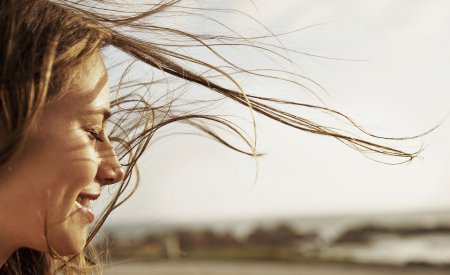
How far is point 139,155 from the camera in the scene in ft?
12.2

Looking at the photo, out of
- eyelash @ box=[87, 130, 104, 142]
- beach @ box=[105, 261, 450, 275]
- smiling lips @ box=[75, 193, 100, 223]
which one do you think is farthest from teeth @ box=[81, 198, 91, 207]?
beach @ box=[105, 261, 450, 275]

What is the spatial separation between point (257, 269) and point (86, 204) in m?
11.0

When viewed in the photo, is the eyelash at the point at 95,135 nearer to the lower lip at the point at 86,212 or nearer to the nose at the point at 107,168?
the nose at the point at 107,168

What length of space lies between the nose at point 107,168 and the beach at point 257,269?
9055mm

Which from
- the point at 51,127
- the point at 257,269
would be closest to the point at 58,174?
the point at 51,127

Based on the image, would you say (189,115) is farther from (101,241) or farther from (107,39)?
(101,241)

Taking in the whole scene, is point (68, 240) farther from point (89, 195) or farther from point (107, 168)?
point (107, 168)

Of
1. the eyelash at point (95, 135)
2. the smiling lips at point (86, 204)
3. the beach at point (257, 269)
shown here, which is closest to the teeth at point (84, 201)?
the smiling lips at point (86, 204)

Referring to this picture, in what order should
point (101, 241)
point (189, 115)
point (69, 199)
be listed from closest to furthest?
point (69, 199), point (189, 115), point (101, 241)

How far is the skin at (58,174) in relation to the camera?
2.54m

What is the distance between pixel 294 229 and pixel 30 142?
24.7 m

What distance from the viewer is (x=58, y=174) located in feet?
8.47

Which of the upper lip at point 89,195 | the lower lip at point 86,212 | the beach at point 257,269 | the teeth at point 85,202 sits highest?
the beach at point 257,269

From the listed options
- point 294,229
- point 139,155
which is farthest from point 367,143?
point 294,229
